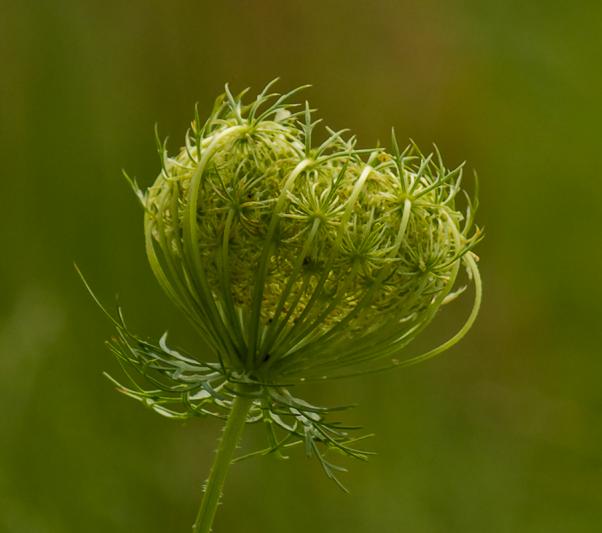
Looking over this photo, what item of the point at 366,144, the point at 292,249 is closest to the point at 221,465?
the point at 292,249

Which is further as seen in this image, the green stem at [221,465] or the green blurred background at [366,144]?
the green blurred background at [366,144]

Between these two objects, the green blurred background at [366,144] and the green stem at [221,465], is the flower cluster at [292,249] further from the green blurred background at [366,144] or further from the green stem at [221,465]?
the green blurred background at [366,144]

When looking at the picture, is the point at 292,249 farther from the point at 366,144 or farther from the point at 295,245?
the point at 366,144

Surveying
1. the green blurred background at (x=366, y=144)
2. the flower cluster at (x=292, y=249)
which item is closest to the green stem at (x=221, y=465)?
the flower cluster at (x=292, y=249)

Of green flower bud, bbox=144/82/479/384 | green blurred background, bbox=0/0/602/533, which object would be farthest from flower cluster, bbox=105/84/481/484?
green blurred background, bbox=0/0/602/533

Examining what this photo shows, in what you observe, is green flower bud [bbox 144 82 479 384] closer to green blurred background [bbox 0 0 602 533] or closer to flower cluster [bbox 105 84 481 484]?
flower cluster [bbox 105 84 481 484]

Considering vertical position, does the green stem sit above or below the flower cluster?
below

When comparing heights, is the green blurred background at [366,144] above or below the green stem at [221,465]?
above

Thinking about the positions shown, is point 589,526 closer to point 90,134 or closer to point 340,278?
point 90,134
